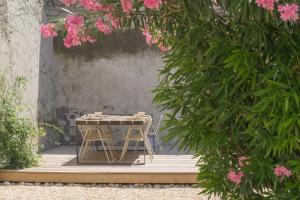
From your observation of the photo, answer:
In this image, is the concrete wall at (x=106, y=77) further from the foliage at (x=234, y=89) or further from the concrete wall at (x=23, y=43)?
the foliage at (x=234, y=89)

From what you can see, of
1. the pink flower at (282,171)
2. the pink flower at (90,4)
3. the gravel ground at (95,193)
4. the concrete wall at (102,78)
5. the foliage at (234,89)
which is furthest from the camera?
the concrete wall at (102,78)

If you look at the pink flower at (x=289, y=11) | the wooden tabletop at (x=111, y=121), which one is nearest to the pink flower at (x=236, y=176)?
the pink flower at (x=289, y=11)

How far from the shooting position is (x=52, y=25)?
3.08 meters

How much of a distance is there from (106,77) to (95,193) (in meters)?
5.05

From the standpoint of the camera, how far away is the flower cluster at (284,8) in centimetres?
219

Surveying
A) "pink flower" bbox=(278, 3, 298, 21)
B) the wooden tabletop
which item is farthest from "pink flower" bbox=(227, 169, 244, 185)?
the wooden tabletop

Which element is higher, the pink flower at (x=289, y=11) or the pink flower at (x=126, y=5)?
the pink flower at (x=126, y=5)

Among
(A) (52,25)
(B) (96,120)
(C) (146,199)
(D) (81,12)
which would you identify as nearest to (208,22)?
(D) (81,12)

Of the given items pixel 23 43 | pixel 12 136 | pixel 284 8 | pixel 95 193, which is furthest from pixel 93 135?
pixel 284 8

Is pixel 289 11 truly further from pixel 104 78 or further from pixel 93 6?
pixel 104 78

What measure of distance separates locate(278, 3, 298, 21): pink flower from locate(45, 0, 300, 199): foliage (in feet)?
0.04

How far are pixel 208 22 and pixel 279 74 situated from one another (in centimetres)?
45

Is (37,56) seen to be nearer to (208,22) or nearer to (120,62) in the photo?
(120,62)

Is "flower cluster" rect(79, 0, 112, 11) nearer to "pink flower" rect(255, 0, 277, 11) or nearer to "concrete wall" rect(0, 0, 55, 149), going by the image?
"pink flower" rect(255, 0, 277, 11)
